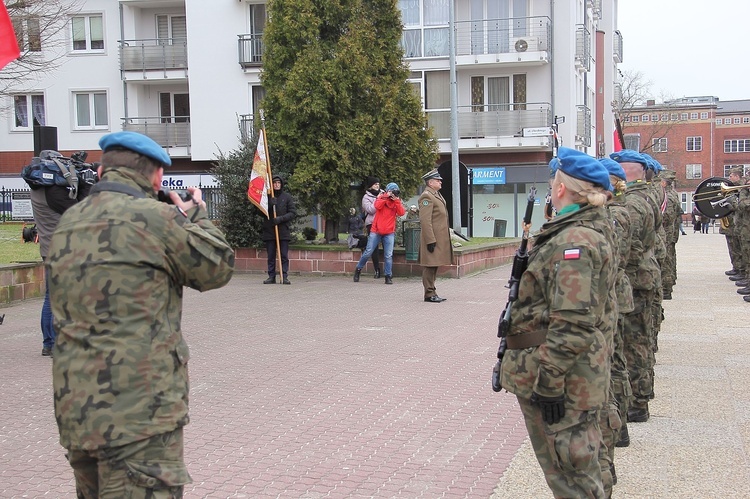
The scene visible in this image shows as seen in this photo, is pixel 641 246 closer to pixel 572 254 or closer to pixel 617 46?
pixel 572 254

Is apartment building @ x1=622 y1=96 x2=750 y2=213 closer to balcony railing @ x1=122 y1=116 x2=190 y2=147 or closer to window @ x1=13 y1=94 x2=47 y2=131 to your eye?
balcony railing @ x1=122 y1=116 x2=190 y2=147

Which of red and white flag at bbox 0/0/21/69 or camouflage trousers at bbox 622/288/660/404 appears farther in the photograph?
red and white flag at bbox 0/0/21/69

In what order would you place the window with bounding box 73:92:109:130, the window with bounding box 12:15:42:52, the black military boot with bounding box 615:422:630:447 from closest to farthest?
the black military boot with bounding box 615:422:630:447, the window with bounding box 12:15:42:52, the window with bounding box 73:92:109:130

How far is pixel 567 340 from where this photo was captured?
3510 millimetres

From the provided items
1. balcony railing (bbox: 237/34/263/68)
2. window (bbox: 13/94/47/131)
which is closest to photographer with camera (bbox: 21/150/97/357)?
balcony railing (bbox: 237/34/263/68)

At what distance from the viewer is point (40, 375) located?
26.4 feet

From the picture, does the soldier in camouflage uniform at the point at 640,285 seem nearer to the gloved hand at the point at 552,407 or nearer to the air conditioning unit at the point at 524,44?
the gloved hand at the point at 552,407

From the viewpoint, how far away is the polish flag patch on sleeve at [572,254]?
140 inches

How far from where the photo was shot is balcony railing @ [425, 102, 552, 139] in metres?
33.3

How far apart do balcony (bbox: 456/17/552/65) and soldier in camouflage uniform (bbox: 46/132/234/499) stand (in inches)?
1228

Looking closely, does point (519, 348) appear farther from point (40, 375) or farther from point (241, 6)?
point (241, 6)

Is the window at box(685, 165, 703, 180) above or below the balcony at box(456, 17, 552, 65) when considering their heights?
below

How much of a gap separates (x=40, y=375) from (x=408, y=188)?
1216 centimetres

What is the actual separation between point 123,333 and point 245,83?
31906 mm
